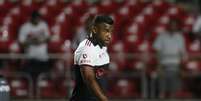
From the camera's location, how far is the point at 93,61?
782 centimetres

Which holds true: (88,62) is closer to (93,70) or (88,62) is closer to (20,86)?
(93,70)

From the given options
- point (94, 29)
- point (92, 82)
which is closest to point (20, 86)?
point (94, 29)

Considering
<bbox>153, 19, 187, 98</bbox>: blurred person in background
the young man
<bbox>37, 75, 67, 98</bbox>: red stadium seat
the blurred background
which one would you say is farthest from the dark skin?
<bbox>37, 75, 67, 98</bbox>: red stadium seat

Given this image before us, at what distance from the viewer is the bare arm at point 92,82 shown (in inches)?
300

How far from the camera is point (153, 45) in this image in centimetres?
1558

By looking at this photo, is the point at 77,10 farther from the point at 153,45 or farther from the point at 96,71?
the point at 96,71

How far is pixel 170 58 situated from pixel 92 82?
7543mm

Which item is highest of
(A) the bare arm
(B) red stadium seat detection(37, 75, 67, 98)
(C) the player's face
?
(C) the player's face

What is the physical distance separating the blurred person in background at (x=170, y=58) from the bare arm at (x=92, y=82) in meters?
7.36

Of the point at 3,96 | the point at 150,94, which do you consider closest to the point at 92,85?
the point at 3,96

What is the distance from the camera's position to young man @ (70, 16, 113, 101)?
25.2 feet

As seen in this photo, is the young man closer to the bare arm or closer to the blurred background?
the bare arm

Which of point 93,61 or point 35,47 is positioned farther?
point 35,47

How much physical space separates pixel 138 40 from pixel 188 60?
145 centimetres
